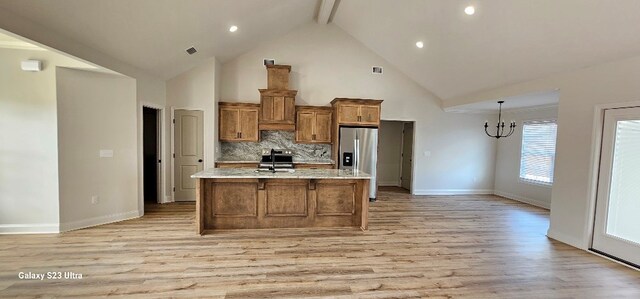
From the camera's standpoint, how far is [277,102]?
20.3ft

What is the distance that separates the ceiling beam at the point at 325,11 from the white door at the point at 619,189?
4.83 meters

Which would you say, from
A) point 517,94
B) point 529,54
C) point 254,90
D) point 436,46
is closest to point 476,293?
point 529,54

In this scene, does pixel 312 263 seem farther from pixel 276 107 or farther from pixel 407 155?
pixel 407 155

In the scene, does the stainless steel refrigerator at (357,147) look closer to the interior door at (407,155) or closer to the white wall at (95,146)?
the interior door at (407,155)

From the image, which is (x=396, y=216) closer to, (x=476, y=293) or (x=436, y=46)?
(x=476, y=293)

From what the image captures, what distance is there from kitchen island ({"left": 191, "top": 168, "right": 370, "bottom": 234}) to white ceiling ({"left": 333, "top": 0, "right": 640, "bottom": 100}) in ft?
9.47

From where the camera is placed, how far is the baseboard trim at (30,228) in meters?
3.83

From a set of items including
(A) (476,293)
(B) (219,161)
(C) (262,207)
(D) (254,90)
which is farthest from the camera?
(D) (254,90)

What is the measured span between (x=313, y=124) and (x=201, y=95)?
256 cm

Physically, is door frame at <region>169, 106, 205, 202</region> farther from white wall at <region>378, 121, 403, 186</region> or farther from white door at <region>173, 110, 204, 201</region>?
white wall at <region>378, 121, 403, 186</region>

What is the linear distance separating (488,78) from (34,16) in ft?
21.7

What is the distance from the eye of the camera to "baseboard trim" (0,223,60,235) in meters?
3.83

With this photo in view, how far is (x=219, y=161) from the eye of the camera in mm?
6039

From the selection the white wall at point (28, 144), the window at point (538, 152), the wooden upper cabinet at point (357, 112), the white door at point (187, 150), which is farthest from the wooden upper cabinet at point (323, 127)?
the window at point (538, 152)
